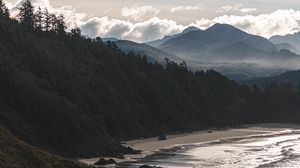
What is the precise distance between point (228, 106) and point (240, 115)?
16.9 feet

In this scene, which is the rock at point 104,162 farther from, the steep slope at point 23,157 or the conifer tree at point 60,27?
the conifer tree at point 60,27

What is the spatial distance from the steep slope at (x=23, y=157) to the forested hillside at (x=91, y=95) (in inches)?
1312

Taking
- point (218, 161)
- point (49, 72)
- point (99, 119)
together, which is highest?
point (49, 72)

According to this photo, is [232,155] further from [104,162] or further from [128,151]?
[104,162]

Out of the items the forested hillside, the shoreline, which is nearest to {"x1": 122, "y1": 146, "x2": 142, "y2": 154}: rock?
the forested hillside

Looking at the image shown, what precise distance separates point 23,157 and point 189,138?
81.4 m

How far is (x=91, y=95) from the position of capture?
108 metres

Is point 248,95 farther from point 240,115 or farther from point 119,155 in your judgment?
point 119,155

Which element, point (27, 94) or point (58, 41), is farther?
point (58, 41)

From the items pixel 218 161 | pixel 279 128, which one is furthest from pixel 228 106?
pixel 218 161

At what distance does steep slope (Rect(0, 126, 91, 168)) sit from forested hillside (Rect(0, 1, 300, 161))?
33.3m

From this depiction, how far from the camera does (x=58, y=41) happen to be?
13362 cm

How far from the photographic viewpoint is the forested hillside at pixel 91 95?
8075 cm

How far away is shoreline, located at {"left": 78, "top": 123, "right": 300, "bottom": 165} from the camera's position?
3411 inches
